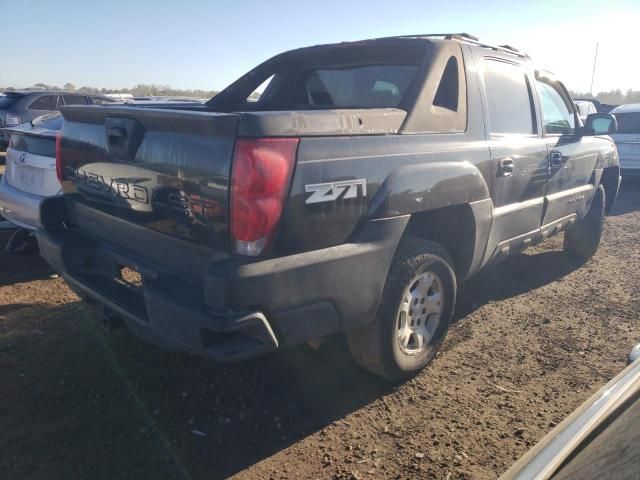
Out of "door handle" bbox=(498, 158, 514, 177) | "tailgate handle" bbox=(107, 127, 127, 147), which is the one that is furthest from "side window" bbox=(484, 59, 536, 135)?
"tailgate handle" bbox=(107, 127, 127, 147)

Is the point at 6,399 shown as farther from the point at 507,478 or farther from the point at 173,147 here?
the point at 507,478

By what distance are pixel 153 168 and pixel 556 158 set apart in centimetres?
341

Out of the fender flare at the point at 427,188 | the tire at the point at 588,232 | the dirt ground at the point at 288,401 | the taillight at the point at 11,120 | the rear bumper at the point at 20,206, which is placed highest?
the taillight at the point at 11,120

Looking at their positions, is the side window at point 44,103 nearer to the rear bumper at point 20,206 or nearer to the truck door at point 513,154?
the rear bumper at point 20,206

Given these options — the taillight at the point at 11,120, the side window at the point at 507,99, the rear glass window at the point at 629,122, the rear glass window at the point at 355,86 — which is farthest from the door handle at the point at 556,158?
the taillight at the point at 11,120

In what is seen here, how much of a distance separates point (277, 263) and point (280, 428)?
1057mm

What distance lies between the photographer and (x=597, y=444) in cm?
132

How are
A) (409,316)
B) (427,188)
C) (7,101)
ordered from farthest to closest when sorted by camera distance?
(7,101)
(409,316)
(427,188)

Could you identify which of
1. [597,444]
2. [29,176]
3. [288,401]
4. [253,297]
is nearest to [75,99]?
[29,176]

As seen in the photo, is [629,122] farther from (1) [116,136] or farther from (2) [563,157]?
(1) [116,136]

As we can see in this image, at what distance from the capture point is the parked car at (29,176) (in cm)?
459

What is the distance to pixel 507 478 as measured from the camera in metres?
1.29

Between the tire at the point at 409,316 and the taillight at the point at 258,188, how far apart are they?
3.08 ft

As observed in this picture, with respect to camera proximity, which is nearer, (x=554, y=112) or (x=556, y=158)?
(x=556, y=158)
